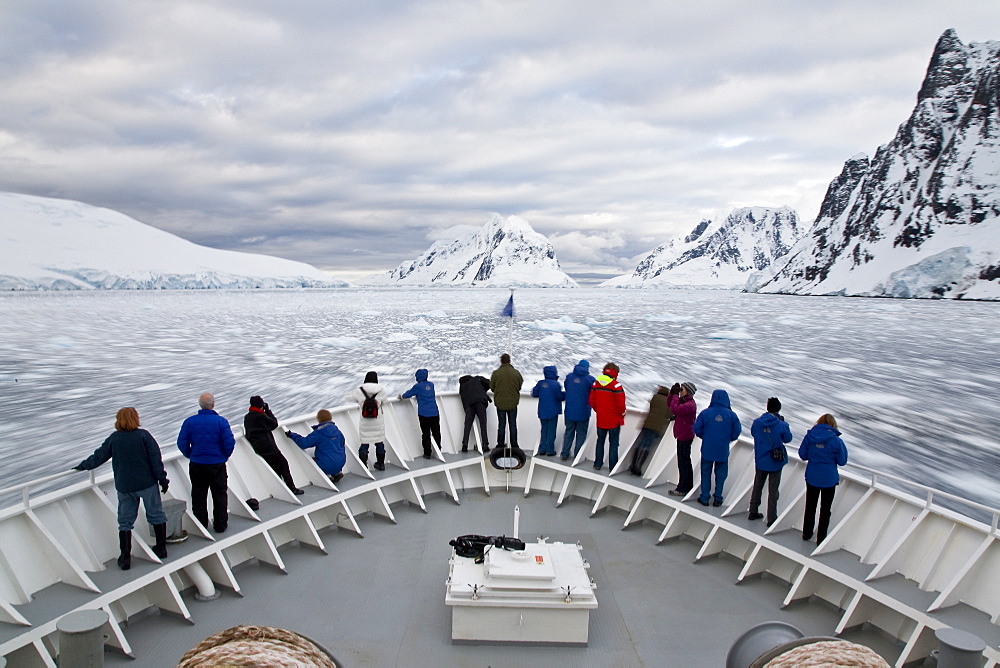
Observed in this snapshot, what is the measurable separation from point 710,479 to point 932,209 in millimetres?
122601

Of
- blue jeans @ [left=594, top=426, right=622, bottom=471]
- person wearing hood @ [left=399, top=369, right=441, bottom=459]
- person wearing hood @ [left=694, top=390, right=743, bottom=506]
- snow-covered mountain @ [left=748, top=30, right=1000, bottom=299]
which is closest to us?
person wearing hood @ [left=694, top=390, right=743, bottom=506]

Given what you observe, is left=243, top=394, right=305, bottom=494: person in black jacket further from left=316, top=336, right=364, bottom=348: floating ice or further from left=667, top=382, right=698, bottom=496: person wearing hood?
left=316, top=336, right=364, bottom=348: floating ice

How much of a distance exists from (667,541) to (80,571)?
4509mm

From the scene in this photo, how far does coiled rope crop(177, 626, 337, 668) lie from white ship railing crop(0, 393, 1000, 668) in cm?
210

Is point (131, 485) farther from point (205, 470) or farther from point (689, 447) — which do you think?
point (689, 447)

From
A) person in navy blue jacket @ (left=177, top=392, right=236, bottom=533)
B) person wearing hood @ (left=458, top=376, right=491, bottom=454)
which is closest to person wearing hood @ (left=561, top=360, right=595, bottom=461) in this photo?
person wearing hood @ (left=458, top=376, right=491, bottom=454)

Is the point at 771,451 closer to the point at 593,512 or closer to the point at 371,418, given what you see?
the point at 593,512

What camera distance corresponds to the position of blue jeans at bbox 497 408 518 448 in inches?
261

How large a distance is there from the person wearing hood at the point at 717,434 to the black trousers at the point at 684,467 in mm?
262

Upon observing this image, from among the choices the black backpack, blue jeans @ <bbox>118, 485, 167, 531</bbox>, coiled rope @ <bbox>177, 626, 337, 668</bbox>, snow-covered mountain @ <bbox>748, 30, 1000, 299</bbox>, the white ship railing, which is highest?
snow-covered mountain @ <bbox>748, 30, 1000, 299</bbox>

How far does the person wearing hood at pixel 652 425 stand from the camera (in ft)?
19.3

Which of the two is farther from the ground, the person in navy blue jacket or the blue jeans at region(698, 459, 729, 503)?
the person in navy blue jacket

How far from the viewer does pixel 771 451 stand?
4648mm

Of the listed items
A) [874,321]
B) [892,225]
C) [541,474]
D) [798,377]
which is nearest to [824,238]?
[892,225]
